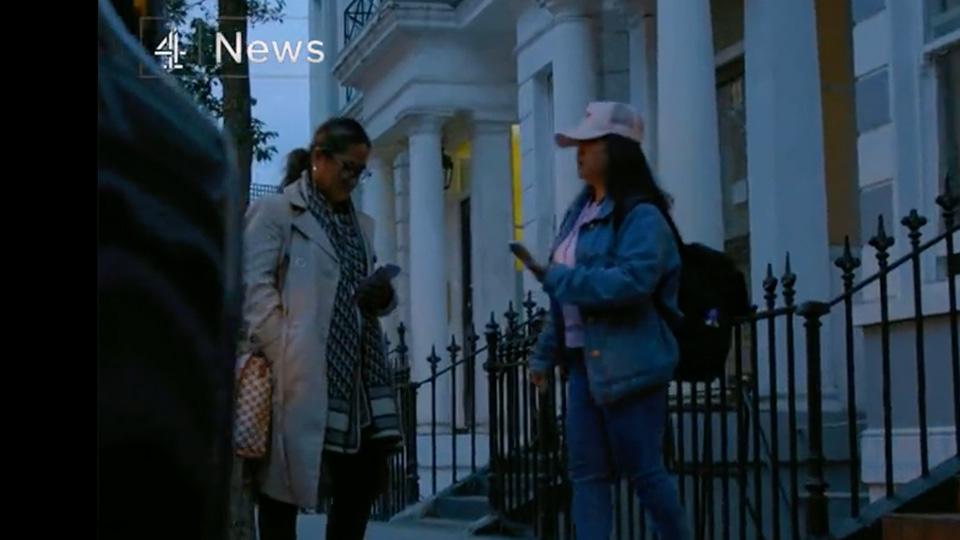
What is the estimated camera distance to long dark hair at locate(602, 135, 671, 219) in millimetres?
6422

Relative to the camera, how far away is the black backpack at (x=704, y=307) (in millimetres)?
6465

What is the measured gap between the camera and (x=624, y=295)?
6062 millimetres

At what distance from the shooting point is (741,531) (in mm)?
7434

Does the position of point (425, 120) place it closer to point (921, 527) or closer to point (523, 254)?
point (921, 527)

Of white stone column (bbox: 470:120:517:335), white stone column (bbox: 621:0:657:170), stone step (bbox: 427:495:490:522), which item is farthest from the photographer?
white stone column (bbox: 470:120:517:335)

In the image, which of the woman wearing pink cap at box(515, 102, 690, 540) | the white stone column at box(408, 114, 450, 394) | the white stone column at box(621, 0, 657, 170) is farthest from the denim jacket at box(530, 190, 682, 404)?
the white stone column at box(408, 114, 450, 394)

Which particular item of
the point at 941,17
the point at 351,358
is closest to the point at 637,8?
the point at 941,17

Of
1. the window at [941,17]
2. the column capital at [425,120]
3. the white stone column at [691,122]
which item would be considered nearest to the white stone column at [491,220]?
the column capital at [425,120]

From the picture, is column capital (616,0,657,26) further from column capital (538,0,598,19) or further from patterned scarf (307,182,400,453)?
patterned scarf (307,182,400,453)

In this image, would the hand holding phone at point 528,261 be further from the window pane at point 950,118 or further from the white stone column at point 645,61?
the white stone column at point 645,61

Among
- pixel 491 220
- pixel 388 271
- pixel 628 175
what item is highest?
pixel 491 220

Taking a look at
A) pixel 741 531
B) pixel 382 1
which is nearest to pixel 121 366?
pixel 741 531

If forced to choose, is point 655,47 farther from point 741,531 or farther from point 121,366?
point 121,366

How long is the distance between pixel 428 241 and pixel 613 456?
11863 mm
